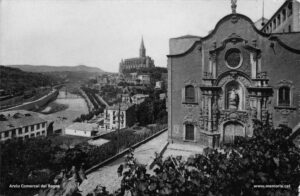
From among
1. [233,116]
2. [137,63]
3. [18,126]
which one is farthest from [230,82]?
[137,63]

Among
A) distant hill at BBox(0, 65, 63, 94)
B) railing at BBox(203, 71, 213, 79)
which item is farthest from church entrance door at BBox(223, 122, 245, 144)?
distant hill at BBox(0, 65, 63, 94)

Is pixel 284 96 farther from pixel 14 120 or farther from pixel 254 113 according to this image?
pixel 14 120

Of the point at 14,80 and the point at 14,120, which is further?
the point at 14,80

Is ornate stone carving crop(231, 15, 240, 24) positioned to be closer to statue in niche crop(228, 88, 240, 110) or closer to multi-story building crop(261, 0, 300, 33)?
statue in niche crop(228, 88, 240, 110)

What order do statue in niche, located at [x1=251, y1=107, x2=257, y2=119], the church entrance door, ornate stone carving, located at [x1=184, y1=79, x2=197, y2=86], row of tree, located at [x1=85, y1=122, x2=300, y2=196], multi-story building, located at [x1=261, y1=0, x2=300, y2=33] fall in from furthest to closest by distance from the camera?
1. multi-story building, located at [x1=261, y1=0, x2=300, y2=33]
2. ornate stone carving, located at [x1=184, y1=79, x2=197, y2=86]
3. the church entrance door
4. statue in niche, located at [x1=251, y1=107, x2=257, y2=119]
5. row of tree, located at [x1=85, y1=122, x2=300, y2=196]

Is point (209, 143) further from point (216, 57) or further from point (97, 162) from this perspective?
point (97, 162)

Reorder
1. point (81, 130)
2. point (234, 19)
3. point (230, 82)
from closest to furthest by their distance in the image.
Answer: point (234, 19)
point (230, 82)
point (81, 130)

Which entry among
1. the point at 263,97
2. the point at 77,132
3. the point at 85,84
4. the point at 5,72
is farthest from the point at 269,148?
the point at 85,84
